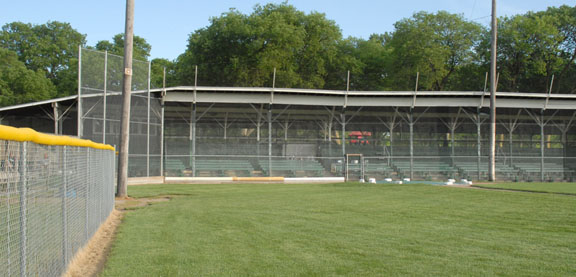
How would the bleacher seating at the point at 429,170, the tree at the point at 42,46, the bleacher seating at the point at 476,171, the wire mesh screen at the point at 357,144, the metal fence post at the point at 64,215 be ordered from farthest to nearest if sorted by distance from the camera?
the tree at the point at 42,46 < the bleacher seating at the point at 476,171 < the bleacher seating at the point at 429,170 < the wire mesh screen at the point at 357,144 < the metal fence post at the point at 64,215

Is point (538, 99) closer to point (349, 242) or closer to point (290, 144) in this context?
point (290, 144)

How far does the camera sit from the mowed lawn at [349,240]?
6.46 m

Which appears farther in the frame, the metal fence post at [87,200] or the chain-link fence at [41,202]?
the metal fence post at [87,200]

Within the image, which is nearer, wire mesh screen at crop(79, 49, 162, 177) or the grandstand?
wire mesh screen at crop(79, 49, 162, 177)

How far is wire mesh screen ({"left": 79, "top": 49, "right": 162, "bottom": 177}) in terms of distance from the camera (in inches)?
952

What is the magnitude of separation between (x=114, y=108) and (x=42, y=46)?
170ft

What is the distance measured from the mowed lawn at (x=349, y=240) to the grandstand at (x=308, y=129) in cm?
1378

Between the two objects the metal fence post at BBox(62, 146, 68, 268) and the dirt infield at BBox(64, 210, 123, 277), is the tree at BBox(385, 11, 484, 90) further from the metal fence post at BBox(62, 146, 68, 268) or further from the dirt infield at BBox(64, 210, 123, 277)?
the metal fence post at BBox(62, 146, 68, 268)

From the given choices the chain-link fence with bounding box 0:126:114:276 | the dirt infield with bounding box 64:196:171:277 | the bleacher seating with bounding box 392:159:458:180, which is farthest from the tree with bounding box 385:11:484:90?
the chain-link fence with bounding box 0:126:114:276

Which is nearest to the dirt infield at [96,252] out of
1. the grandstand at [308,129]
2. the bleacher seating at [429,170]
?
the grandstand at [308,129]

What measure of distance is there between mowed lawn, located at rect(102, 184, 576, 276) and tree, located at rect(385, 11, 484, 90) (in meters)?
39.8

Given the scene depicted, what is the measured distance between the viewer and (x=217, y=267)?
652cm

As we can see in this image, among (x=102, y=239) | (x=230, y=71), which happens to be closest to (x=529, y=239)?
(x=102, y=239)

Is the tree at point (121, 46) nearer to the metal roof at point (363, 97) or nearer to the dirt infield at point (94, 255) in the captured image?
the metal roof at point (363, 97)
